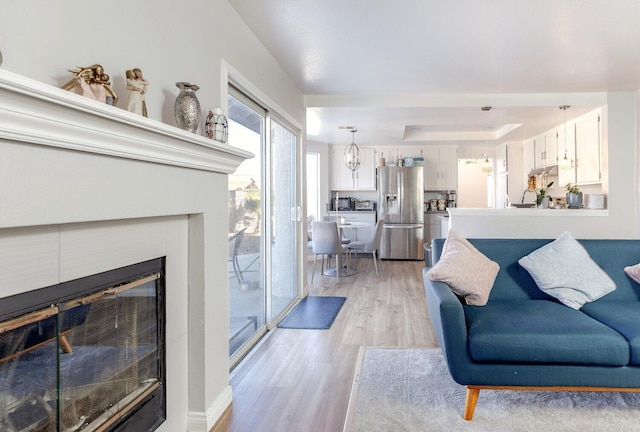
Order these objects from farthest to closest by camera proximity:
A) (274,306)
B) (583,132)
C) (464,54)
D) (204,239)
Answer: (583,132), (274,306), (464,54), (204,239)

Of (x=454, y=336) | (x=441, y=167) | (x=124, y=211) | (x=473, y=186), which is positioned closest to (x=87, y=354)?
(x=124, y=211)

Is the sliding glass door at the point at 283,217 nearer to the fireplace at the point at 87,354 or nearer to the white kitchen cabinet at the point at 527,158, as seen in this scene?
the fireplace at the point at 87,354

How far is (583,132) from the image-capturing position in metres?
5.05

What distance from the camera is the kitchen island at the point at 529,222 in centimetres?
456

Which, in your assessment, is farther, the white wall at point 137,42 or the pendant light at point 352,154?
the pendant light at point 352,154

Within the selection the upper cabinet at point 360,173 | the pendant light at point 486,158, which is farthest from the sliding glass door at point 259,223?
the upper cabinet at point 360,173

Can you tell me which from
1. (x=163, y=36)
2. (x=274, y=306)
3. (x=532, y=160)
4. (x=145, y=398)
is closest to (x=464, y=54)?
(x=163, y=36)

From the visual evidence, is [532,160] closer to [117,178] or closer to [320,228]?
[320,228]

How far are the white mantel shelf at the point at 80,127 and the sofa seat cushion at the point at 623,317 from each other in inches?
91.0

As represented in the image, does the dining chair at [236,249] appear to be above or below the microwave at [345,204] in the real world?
below

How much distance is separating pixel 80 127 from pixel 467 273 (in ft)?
7.31

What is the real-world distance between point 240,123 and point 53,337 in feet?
6.64

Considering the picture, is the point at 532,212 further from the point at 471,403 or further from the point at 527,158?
the point at 471,403

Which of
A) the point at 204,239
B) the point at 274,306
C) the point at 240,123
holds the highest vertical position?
the point at 240,123
